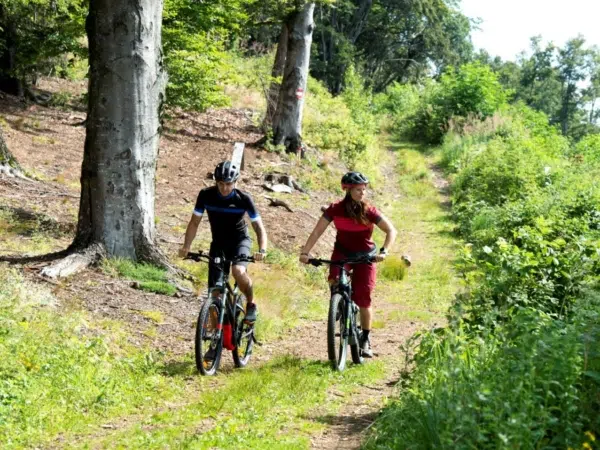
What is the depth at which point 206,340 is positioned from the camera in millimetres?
7672

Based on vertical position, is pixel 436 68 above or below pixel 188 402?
above

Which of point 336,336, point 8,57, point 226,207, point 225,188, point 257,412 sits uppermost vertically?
point 8,57

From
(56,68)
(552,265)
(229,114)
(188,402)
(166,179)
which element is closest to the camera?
(188,402)

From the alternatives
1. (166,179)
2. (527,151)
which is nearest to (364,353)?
(166,179)

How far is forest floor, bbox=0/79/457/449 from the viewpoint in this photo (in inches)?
247

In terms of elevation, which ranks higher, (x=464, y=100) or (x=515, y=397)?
(x=464, y=100)

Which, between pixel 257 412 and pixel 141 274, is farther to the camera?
pixel 141 274

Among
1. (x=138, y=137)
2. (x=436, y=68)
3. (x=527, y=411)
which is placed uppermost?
(x=436, y=68)

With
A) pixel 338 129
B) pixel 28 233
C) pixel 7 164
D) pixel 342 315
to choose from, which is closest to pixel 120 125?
pixel 28 233

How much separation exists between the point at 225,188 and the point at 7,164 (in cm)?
746

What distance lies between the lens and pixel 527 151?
67.4ft

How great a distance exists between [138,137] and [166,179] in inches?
288

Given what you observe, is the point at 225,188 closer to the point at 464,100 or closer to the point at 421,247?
the point at 421,247

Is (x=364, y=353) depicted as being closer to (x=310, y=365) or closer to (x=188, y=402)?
(x=310, y=365)
